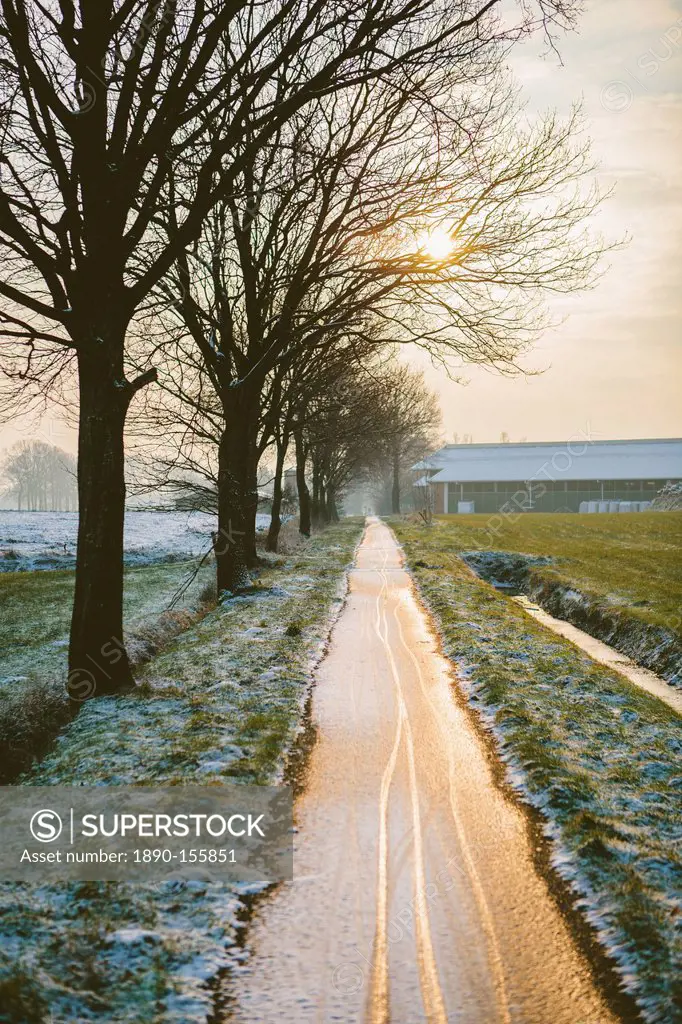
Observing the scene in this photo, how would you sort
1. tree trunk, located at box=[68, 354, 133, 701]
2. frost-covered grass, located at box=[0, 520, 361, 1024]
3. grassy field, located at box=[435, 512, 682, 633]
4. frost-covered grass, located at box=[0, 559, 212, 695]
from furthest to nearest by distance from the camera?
grassy field, located at box=[435, 512, 682, 633]
frost-covered grass, located at box=[0, 559, 212, 695]
tree trunk, located at box=[68, 354, 133, 701]
frost-covered grass, located at box=[0, 520, 361, 1024]

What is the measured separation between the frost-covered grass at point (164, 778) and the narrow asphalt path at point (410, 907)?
29cm

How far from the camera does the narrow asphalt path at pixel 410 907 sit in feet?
10.8

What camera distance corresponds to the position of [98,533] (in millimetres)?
8117

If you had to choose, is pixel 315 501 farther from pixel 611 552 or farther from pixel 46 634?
pixel 46 634

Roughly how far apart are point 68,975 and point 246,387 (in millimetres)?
12532

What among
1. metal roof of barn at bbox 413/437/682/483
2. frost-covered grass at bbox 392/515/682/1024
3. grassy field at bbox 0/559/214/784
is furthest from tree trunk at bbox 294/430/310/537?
metal roof of barn at bbox 413/437/682/483

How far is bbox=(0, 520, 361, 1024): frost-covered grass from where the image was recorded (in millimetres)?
3264

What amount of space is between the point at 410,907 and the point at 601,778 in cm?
238

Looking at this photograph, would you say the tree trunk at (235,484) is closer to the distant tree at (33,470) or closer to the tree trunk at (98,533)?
the tree trunk at (98,533)

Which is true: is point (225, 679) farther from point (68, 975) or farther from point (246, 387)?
point (246, 387)

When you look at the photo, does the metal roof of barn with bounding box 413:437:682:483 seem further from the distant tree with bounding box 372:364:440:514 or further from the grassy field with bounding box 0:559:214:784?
the grassy field with bounding box 0:559:214:784

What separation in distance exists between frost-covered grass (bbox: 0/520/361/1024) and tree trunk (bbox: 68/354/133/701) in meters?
0.46

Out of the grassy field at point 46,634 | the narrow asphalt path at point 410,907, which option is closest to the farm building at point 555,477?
the grassy field at point 46,634

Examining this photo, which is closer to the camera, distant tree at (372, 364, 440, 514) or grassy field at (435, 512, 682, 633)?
grassy field at (435, 512, 682, 633)
